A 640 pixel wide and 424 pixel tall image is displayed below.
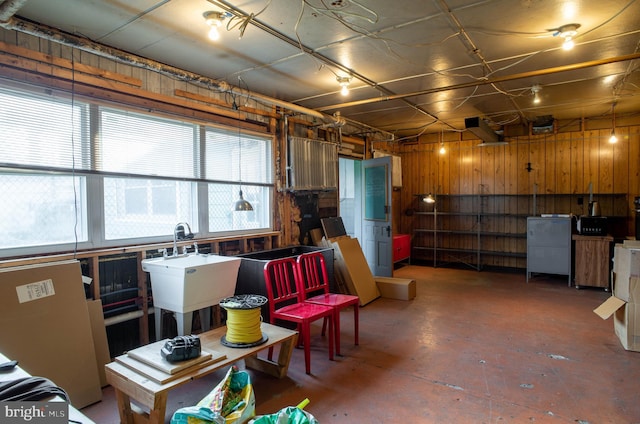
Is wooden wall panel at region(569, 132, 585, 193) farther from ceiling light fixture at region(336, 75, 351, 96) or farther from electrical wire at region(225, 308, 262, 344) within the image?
electrical wire at region(225, 308, 262, 344)

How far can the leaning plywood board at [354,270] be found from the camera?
15.9 ft

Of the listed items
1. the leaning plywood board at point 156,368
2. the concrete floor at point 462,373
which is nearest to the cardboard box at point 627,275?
the concrete floor at point 462,373

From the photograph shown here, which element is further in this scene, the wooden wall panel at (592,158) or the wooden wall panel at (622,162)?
the wooden wall panel at (592,158)

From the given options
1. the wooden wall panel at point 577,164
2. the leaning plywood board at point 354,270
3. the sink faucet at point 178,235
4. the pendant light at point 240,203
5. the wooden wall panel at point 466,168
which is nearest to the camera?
the sink faucet at point 178,235

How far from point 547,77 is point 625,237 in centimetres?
346

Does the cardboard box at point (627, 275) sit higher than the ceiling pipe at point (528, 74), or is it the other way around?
the ceiling pipe at point (528, 74)

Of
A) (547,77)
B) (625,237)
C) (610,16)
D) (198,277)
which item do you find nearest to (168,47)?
(198,277)

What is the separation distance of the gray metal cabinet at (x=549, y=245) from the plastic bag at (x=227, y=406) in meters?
5.61

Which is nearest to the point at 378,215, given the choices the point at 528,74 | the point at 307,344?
the point at 528,74

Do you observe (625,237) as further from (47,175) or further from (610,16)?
(47,175)

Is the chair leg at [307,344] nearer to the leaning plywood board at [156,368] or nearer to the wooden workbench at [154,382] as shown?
the wooden workbench at [154,382]

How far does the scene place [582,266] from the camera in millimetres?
5594

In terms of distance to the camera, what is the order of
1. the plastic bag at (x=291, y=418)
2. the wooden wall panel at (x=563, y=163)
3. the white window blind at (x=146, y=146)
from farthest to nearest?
the wooden wall panel at (x=563, y=163)
the white window blind at (x=146, y=146)
the plastic bag at (x=291, y=418)

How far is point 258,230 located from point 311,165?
4.03 ft
